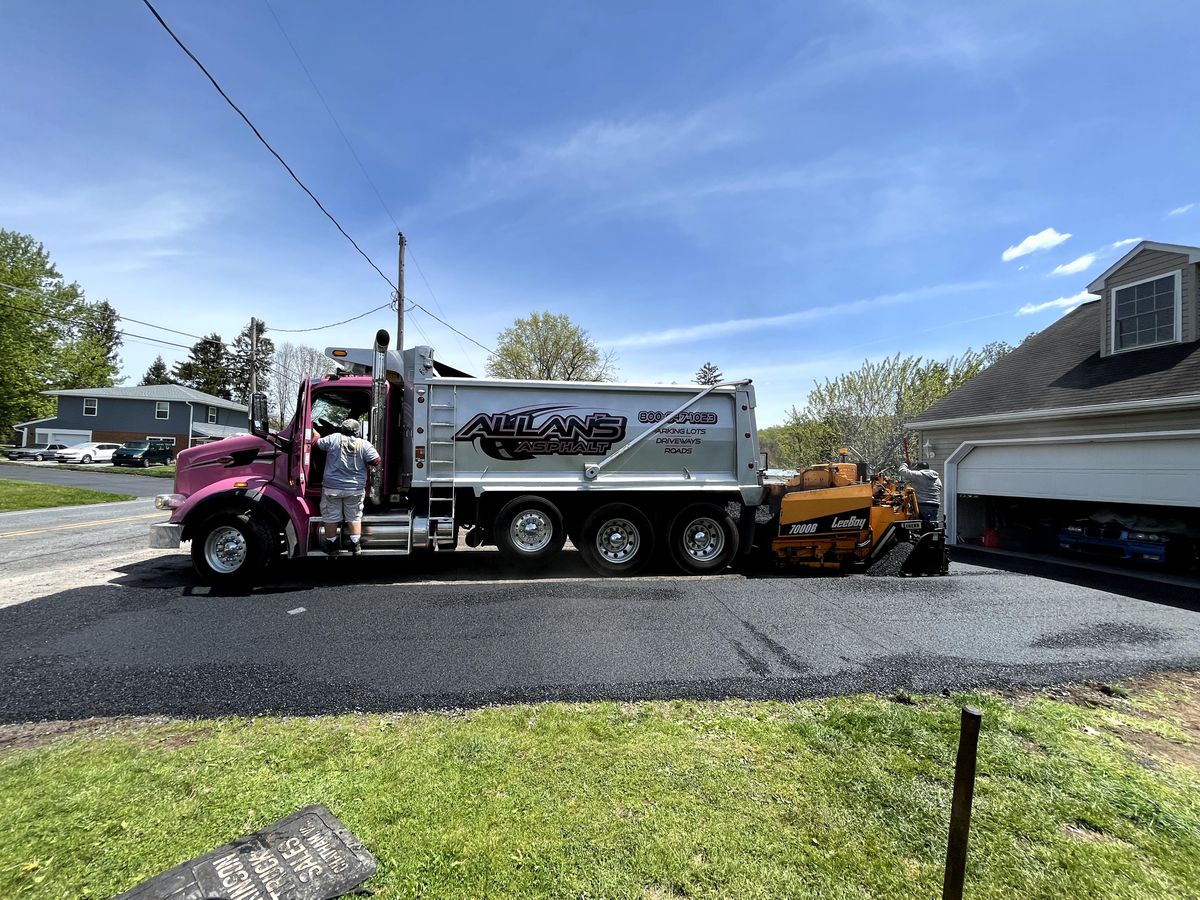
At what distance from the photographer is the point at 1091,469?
8953 mm

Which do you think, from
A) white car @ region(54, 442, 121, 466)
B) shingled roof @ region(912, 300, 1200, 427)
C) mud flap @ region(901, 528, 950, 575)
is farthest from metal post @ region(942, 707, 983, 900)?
white car @ region(54, 442, 121, 466)

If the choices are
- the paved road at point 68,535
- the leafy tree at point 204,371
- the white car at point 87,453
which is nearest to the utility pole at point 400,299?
the paved road at point 68,535

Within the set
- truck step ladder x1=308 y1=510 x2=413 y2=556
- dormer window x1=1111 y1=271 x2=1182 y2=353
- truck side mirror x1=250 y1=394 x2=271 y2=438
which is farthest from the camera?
dormer window x1=1111 y1=271 x2=1182 y2=353

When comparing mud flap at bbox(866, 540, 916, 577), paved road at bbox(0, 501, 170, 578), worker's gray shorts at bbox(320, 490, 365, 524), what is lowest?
paved road at bbox(0, 501, 170, 578)

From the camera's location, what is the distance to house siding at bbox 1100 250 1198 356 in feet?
31.1

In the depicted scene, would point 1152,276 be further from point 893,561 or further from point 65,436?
point 65,436

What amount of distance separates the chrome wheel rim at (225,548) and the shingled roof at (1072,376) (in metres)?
13.0

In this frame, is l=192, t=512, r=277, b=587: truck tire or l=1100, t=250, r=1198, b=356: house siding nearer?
l=192, t=512, r=277, b=587: truck tire

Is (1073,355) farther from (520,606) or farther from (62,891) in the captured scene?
(62,891)

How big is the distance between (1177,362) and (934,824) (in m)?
11.2

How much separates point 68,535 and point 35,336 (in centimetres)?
3798

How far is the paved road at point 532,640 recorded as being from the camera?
366 cm

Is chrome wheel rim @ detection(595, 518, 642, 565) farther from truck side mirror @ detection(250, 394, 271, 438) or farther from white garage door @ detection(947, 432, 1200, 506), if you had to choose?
white garage door @ detection(947, 432, 1200, 506)

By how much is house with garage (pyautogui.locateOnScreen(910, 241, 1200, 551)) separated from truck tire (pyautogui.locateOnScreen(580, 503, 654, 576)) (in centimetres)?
771
